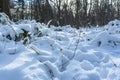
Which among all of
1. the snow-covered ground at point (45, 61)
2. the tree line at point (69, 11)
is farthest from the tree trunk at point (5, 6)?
the tree line at point (69, 11)

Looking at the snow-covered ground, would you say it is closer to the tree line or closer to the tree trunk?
the tree trunk

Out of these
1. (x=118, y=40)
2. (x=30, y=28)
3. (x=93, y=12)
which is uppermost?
(x=30, y=28)

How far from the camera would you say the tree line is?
38897 mm

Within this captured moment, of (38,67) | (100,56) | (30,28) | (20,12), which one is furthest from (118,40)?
(20,12)

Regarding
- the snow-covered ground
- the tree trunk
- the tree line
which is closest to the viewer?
the snow-covered ground

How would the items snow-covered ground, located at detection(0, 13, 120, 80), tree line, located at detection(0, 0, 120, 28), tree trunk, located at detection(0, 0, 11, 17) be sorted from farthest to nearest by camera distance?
tree line, located at detection(0, 0, 120, 28) < tree trunk, located at detection(0, 0, 11, 17) < snow-covered ground, located at detection(0, 13, 120, 80)

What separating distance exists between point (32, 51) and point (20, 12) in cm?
4179

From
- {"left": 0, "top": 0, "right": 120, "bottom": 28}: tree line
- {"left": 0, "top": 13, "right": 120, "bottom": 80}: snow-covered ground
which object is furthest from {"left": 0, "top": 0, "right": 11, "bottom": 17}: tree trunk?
{"left": 0, "top": 0, "right": 120, "bottom": 28}: tree line

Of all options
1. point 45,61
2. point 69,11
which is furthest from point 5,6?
point 69,11

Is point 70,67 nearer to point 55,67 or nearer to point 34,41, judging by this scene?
point 55,67

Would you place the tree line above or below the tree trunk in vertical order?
below

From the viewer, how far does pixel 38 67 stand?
12.6 feet

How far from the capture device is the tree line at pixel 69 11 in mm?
38897

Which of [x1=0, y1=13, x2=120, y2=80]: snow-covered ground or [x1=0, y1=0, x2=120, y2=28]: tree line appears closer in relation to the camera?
[x1=0, y1=13, x2=120, y2=80]: snow-covered ground
